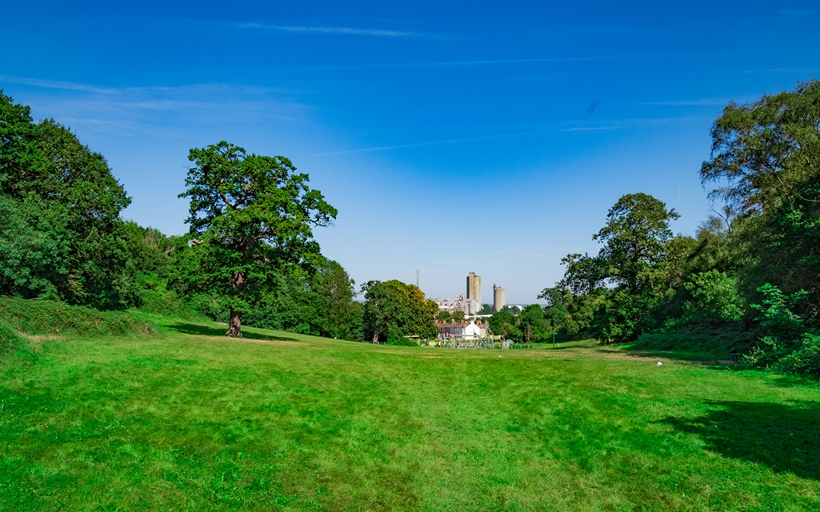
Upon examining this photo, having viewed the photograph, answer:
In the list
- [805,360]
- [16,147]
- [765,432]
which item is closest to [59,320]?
[16,147]

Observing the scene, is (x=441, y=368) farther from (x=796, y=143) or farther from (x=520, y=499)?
(x=796, y=143)

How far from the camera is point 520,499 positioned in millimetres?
8891

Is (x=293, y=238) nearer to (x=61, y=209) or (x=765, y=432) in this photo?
(x=61, y=209)

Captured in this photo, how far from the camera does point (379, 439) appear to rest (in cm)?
1181

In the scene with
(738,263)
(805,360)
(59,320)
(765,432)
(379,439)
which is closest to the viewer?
(765,432)

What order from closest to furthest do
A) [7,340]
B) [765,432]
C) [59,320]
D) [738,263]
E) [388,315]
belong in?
1. [765,432]
2. [7,340]
3. [59,320]
4. [738,263]
5. [388,315]

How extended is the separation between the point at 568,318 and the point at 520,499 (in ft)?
143

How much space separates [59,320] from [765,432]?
24.4 metres

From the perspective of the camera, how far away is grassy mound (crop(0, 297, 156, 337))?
17703 millimetres

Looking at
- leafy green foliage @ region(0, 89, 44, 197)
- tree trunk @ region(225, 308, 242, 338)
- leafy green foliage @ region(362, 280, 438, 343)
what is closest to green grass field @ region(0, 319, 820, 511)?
tree trunk @ region(225, 308, 242, 338)

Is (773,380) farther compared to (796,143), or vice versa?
(796,143)

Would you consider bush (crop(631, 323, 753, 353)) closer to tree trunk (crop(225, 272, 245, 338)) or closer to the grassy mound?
tree trunk (crop(225, 272, 245, 338))

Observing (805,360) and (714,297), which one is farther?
(714,297)

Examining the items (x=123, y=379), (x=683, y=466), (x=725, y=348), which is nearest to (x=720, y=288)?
(x=725, y=348)
